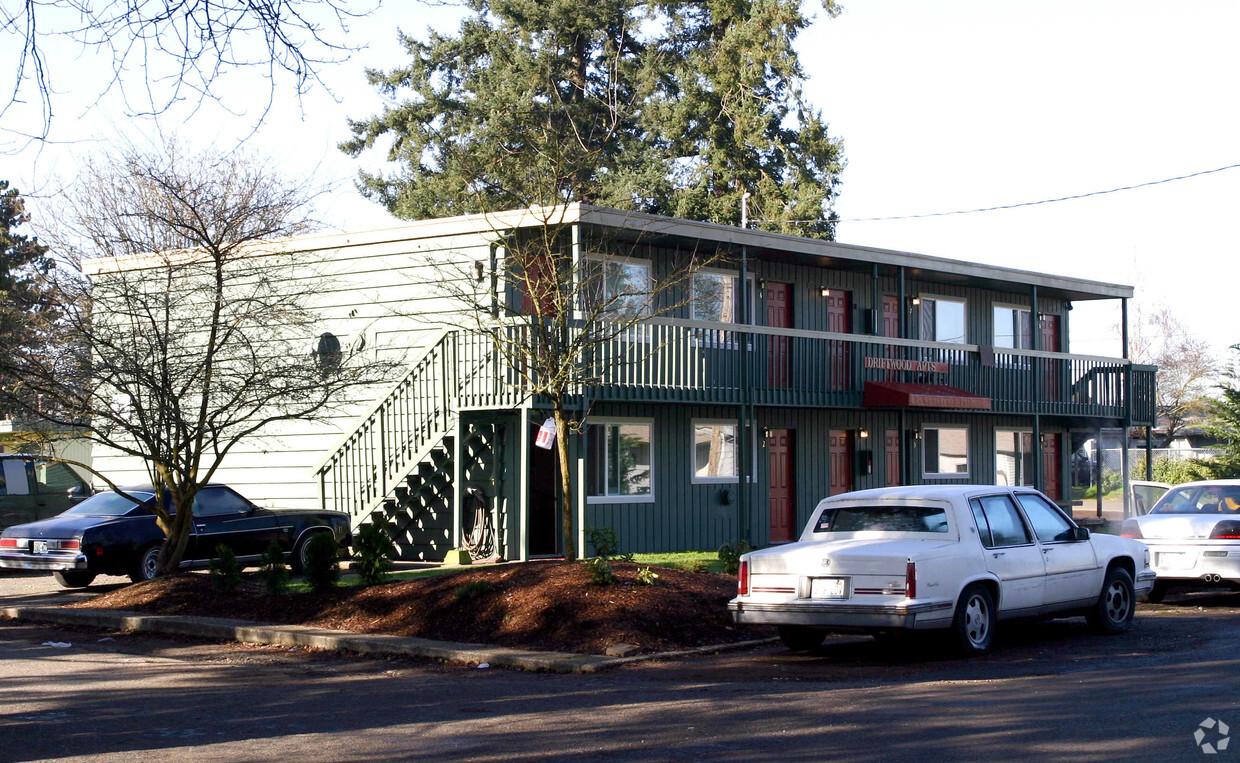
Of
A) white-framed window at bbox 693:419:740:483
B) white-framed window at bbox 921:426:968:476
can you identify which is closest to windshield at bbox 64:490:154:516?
white-framed window at bbox 693:419:740:483

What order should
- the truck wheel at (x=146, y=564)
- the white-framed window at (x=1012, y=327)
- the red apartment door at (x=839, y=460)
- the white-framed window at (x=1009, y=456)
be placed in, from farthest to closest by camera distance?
the white-framed window at (x=1012, y=327) → the white-framed window at (x=1009, y=456) → the red apartment door at (x=839, y=460) → the truck wheel at (x=146, y=564)

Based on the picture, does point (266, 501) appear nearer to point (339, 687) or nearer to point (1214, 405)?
point (339, 687)

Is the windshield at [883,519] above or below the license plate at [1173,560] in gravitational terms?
above

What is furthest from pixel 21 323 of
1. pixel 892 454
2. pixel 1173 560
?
pixel 892 454

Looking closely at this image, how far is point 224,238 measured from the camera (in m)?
16.2

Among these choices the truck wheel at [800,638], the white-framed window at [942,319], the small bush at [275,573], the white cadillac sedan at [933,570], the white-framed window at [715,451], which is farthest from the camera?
the white-framed window at [942,319]

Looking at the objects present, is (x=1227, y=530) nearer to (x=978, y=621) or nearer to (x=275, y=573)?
(x=978, y=621)

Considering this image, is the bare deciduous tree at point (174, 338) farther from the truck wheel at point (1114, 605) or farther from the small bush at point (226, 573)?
the truck wheel at point (1114, 605)

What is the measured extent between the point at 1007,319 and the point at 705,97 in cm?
1397

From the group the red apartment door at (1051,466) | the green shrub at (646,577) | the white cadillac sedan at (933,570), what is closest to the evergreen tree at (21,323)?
the green shrub at (646,577)

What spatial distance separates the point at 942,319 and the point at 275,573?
18.1 meters

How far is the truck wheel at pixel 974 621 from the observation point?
1098 cm

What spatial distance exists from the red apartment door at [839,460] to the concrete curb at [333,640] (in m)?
14.1

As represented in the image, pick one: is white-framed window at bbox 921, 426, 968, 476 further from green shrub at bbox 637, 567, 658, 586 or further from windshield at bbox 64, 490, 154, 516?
windshield at bbox 64, 490, 154, 516
